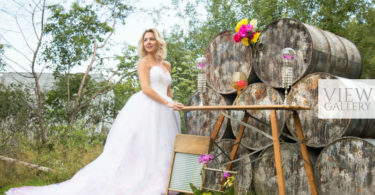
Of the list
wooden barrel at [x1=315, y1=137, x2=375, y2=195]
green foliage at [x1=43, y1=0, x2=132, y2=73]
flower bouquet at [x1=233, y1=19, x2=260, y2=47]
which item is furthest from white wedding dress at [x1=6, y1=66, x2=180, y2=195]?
green foliage at [x1=43, y1=0, x2=132, y2=73]

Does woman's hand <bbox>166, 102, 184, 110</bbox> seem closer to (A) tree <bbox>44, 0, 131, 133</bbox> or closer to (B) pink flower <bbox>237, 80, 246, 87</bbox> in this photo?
(B) pink flower <bbox>237, 80, 246, 87</bbox>

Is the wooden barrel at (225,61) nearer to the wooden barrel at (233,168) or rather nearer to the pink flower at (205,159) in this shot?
the wooden barrel at (233,168)

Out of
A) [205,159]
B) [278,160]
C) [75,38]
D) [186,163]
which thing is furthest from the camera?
[75,38]

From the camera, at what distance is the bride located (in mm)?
3318

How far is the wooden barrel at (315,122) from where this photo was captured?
9.84 ft

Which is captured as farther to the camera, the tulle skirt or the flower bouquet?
the flower bouquet

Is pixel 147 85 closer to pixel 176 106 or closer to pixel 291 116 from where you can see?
pixel 176 106

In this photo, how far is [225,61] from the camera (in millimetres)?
3910

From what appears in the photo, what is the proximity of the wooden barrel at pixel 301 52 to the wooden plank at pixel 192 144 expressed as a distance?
860 millimetres

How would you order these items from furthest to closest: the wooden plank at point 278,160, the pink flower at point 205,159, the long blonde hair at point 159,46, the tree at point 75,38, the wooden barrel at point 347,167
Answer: the tree at point 75,38, the long blonde hair at point 159,46, the pink flower at point 205,159, the wooden barrel at point 347,167, the wooden plank at point 278,160

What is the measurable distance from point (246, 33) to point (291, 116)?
0.93 m

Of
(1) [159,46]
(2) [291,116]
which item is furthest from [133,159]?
(2) [291,116]

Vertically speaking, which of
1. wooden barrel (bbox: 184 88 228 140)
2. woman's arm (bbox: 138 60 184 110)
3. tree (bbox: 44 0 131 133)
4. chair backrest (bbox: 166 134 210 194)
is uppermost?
tree (bbox: 44 0 131 133)

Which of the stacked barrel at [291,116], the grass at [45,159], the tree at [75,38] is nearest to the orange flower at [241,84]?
the stacked barrel at [291,116]
